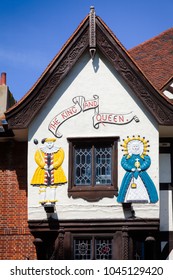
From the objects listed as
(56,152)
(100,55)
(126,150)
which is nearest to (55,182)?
(56,152)

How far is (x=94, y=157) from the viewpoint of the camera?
17578 millimetres

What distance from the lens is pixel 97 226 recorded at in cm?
1728

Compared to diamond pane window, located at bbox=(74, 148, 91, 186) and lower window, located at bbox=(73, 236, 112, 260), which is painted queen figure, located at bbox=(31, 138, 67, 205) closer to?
diamond pane window, located at bbox=(74, 148, 91, 186)

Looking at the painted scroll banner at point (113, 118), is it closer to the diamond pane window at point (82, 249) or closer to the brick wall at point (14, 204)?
the brick wall at point (14, 204)

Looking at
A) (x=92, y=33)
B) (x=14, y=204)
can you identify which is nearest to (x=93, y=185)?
(x=14, y=204)

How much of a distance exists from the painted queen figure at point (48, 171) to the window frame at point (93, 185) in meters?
0.23

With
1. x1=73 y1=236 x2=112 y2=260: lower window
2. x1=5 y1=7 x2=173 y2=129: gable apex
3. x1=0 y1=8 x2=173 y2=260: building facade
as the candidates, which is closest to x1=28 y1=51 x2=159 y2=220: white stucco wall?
x1=0 y1=8 x2=173 y2=260: building facade

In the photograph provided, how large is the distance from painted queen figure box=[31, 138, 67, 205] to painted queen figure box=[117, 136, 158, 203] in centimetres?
146

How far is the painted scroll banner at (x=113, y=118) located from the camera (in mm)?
17688

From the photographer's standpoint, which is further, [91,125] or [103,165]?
[91,125]

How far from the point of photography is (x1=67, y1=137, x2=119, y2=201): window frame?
56.8 ft

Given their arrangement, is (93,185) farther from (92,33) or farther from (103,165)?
(92,33)

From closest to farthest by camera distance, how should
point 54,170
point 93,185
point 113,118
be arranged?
1. point 93,185
2. point 54,170
3. point 113,118

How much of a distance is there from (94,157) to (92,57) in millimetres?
2486
